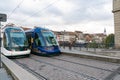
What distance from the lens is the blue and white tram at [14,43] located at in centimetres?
1895

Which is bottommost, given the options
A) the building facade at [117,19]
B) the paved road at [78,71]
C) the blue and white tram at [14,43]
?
the paved road at [78,71]

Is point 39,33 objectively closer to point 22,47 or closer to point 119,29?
point 22,47

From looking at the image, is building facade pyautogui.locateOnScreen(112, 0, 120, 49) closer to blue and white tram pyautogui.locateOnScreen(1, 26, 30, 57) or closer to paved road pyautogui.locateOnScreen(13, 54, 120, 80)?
blue and white tram pyautogui.locateOnScreen(1, 26, 30, 57)

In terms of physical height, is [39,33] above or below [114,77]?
above

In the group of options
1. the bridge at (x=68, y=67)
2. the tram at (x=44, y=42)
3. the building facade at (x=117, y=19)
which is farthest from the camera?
the building facade at (x=117, y=19)

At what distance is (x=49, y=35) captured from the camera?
68.7 feet

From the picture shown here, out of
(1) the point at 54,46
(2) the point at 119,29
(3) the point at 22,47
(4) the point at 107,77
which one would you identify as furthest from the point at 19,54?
(2) the point at 119,29

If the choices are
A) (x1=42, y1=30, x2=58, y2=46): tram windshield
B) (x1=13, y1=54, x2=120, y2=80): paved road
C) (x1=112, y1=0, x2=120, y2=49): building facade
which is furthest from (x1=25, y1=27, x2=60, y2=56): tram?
(x1=112, y1=0, x2=120, y2=49): building facade

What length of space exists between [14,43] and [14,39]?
1.47ft

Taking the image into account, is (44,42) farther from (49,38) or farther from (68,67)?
(68,67)

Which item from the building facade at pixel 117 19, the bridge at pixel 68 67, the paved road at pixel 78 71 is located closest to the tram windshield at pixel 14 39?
the bridge at pixel 68 67

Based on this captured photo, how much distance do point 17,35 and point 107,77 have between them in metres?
12.6

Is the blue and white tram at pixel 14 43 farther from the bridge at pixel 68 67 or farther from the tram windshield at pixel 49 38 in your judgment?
the tram windshield at pixel 49 38

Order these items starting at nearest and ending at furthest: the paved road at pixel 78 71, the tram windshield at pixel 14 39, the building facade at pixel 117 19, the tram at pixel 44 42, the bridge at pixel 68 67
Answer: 1. the bridge at pixel 68 67
2. the paved road at pixel 78 71
3. the tram windshield at pixel 14 39
4. the tram at pixel 44 42
5. the building facade at pixel 117 19
